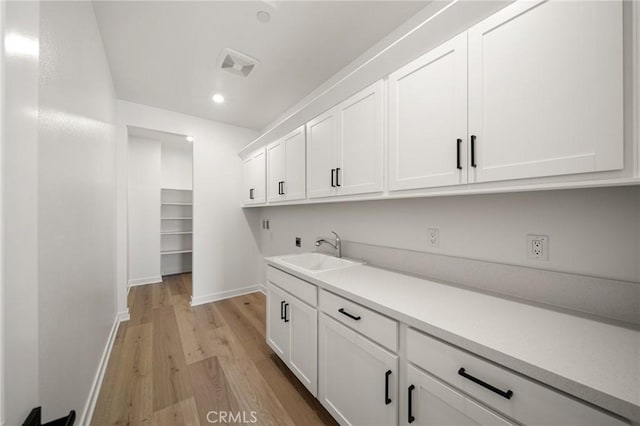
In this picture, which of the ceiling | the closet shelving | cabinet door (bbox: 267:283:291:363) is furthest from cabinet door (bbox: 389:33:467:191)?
the closet shelving

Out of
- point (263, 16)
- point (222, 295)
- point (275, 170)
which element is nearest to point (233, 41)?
point (263, 16)

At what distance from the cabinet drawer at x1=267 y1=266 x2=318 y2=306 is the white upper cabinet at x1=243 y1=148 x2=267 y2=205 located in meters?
1.21

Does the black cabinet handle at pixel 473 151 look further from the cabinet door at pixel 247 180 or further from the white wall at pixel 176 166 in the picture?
the white wall at pixel 176 166

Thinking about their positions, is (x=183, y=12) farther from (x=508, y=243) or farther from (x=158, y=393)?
(x=158, y=393)

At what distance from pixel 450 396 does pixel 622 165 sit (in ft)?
3.09

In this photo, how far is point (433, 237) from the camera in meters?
1.50

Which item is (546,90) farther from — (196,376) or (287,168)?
(196,376)

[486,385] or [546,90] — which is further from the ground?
[546,90]

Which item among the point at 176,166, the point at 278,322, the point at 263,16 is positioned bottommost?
the point at 278,322

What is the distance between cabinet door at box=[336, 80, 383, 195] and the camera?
4.85ft

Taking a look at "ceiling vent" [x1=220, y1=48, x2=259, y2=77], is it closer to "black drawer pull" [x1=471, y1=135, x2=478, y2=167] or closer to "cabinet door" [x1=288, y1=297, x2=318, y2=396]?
"black drawer pull" [x1=471, y1=135, x2=478, y2=167]

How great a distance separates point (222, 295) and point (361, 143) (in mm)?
3070

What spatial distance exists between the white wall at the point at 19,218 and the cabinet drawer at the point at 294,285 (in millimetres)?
1148

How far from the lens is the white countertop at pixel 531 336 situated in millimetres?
595
